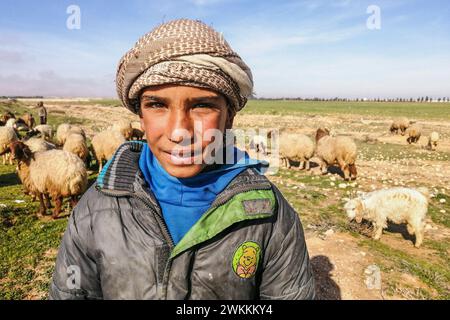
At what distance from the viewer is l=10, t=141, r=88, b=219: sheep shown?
24.3 ft

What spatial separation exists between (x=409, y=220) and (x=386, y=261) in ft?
4.62

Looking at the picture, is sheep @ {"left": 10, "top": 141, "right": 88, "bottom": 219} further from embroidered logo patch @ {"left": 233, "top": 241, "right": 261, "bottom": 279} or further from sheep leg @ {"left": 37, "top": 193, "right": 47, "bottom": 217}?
embroidered logo patch @ {"left": 233, "top": 241, "right": 261, "bottom": 279}

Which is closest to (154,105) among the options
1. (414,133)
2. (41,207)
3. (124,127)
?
(41,207)

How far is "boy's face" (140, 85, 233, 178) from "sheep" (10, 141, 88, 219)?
23.2 ft

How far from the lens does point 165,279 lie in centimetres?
149

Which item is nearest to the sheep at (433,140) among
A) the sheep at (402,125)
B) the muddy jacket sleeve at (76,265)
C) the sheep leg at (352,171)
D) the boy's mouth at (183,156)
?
the sheep at (402,125)

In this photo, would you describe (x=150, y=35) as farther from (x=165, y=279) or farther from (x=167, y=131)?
(x=165, y=279)

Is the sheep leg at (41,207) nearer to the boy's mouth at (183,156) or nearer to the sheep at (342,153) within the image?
the boy's mouth at (183,156)

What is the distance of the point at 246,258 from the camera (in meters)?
1.55

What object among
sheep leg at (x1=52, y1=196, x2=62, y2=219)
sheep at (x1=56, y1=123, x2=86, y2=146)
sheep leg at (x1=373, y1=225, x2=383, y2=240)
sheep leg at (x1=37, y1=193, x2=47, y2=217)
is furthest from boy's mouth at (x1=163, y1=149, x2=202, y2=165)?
sheep at (x1=56, y1=123, x2=86, y2=146)

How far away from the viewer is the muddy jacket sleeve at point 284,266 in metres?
1.62

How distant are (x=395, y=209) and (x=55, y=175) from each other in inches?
348

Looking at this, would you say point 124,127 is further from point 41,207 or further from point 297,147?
point 297,147
